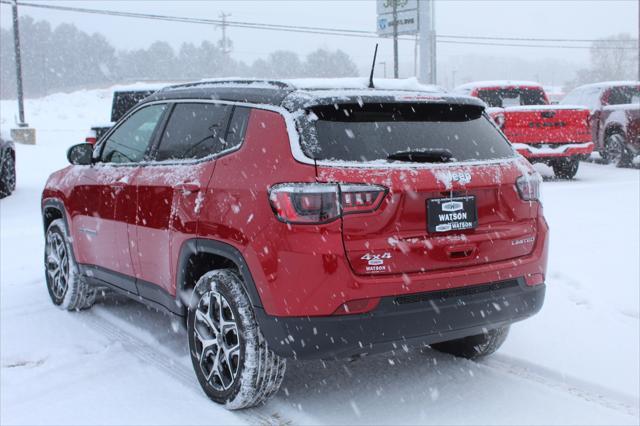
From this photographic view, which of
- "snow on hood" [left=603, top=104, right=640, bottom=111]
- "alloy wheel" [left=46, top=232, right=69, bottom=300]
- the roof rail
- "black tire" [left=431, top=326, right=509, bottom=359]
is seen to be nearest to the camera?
the roof rail

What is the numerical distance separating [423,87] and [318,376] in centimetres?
183

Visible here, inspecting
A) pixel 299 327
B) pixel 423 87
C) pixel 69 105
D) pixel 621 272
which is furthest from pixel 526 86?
pixel 69 105

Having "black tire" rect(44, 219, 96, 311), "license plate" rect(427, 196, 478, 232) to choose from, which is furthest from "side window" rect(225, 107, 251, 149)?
"black tire" rect(44, 219, 96, 311)

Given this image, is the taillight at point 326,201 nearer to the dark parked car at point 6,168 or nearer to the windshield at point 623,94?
the dark parked car at point 6,168

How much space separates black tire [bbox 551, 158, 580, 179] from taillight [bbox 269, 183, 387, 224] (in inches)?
455

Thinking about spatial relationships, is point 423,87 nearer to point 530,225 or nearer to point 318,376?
point 530,225

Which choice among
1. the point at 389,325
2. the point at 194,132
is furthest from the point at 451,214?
the point at 194,132

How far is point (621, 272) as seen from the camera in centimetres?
622

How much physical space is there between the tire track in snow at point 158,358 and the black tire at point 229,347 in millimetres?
88

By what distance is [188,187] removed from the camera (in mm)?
3932

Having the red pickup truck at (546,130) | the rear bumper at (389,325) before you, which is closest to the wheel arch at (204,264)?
the rear bumper at (389,325)

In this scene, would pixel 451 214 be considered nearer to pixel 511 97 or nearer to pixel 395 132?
pixel 395 132

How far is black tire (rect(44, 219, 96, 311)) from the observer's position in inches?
221

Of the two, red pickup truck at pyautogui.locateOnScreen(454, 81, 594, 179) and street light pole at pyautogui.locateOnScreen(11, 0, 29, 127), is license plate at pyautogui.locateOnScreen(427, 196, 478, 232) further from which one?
street light pole at pyautogui.locateOnScreen(11, 0, 29, 127)
